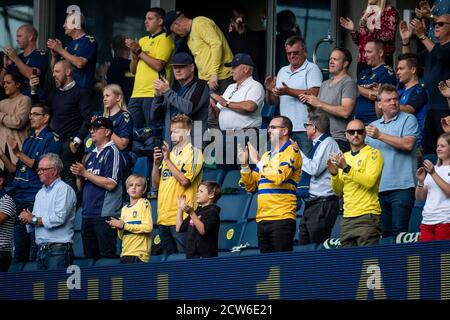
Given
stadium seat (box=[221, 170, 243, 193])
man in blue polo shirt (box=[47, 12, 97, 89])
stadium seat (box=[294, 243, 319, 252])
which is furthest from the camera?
man in blue polo shirt (box=[47, 12, 97, 89])

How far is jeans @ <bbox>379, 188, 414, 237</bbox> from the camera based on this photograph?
11172mm

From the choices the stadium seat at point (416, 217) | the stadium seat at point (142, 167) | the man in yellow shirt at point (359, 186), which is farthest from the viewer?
the stadium seat at point (142, 167)

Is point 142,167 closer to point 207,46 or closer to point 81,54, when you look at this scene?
point 207,46

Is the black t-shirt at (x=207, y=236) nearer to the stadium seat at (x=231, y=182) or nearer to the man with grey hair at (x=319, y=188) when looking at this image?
the man with grey hair at (x=319, y=188)

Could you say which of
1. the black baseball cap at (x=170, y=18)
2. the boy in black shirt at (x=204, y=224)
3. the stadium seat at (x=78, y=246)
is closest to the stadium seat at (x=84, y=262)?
the stadium seat at (x=78, y=246)

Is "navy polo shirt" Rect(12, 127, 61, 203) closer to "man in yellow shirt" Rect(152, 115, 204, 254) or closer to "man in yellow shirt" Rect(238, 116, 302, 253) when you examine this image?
"man in yellow shirt" Rect(152, 115, 204, 254)

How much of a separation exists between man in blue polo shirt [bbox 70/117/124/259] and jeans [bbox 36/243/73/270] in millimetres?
261

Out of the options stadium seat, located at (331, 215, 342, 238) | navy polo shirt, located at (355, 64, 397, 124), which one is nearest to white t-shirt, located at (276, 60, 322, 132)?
navy polo shirt, located at (355, 64, 397, 124)

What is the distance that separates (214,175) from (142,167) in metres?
0.88

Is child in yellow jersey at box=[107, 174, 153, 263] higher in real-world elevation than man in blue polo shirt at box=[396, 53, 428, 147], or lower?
lower

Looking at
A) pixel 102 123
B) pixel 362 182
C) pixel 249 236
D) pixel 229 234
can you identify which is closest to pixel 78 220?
pixel 102 123

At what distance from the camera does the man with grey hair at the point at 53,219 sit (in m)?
12.8

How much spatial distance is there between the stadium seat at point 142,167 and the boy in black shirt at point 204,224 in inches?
90.3
